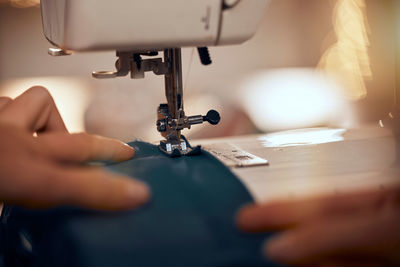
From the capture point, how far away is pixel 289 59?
2857 millimetres

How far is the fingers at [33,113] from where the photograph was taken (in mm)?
765

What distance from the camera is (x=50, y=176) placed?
59 centimetres

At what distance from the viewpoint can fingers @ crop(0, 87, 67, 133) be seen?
30.1 inches

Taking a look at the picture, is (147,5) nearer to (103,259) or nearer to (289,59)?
(103,259)

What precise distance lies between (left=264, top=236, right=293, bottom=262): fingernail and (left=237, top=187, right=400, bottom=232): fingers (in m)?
0.03

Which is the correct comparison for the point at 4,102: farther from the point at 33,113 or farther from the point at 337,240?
the point at 337,240

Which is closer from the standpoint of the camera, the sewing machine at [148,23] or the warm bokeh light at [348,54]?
the sewing machine at [148,23]

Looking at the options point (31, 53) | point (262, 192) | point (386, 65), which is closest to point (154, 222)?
point (262, 192)

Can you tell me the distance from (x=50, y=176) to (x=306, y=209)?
322 mm

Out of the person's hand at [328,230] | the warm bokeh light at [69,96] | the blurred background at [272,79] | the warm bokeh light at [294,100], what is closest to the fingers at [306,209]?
the person's hand at [328,230]

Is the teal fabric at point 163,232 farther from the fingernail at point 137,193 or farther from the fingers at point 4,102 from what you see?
the fingers at point 4,102

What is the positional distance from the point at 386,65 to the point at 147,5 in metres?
2.50

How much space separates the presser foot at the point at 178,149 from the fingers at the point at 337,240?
0.44m

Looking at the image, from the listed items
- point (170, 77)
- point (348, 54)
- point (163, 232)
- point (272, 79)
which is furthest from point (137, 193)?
point (348, 54)
